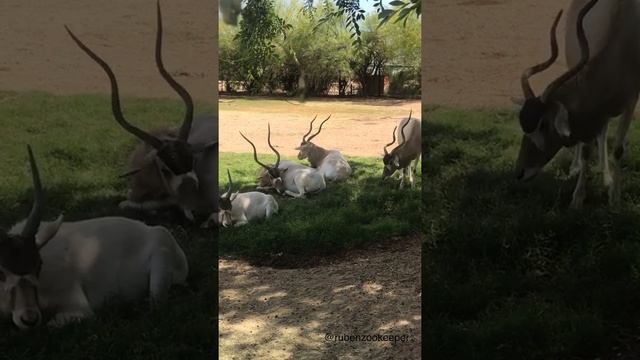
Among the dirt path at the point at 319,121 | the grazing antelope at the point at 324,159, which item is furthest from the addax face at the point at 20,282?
the grazing antelope at the point at 324,159

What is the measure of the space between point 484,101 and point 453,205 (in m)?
0.72

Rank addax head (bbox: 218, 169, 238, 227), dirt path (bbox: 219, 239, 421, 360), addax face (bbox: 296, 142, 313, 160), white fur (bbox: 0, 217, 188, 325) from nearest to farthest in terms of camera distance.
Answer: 1. white fur (bbox: 0, 217, 188, 325)
2. dirt path (bbox: 219, 239, 421, 360)
3. addax head (bbox: 218, 169, 238, 227)
4. addax face (bbox: 296, 142, 313, 160)

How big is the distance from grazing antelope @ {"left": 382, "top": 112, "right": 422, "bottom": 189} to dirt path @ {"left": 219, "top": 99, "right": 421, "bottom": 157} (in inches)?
2.6

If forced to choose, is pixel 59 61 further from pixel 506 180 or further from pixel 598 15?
pixel 598 15

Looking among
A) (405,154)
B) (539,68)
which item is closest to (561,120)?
(539,68)

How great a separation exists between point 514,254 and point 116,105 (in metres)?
2.71

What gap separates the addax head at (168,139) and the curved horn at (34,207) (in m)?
0.58

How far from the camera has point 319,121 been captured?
5016 mm

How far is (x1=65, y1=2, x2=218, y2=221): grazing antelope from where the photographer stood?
4223 mm

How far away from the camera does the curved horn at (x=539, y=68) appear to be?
4.24m

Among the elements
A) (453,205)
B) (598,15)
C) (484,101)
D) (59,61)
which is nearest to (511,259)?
(453,205)

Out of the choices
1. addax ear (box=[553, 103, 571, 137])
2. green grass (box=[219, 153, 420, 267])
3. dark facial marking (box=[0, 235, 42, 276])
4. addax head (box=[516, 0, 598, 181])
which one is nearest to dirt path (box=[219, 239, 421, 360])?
green grass (box=[219, 153, 420, 267])

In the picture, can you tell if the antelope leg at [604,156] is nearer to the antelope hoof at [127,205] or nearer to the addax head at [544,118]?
the addax head at [544,118]

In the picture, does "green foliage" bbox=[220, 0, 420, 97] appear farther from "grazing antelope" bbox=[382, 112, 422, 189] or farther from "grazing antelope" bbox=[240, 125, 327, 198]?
"grazing antelope" bbox=[240, 125, 327, 198]
